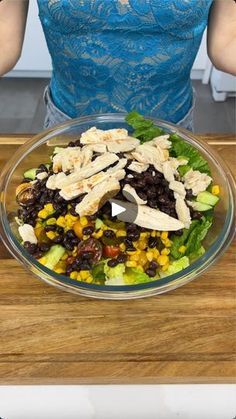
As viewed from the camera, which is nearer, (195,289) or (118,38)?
(195,289)

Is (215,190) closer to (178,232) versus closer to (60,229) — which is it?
(178,232)

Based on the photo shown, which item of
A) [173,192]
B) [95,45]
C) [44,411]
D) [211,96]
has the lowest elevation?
[44,411]

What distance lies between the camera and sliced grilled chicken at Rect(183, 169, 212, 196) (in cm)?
113

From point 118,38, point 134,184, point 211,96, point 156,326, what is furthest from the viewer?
point 211,96

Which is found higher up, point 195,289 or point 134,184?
point 134,184

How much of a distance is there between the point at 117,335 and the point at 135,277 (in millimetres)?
123

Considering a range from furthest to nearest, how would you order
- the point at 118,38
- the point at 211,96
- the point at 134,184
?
the point at 211,96, the point at 118,38, the point at 134,184

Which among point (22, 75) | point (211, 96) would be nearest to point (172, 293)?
point (211, 96)

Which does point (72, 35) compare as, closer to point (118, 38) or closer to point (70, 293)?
point (118, 38)

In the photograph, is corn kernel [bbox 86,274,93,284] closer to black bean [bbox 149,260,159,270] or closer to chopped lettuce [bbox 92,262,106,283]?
chopped lettuce [bbox 92,262,106,283]

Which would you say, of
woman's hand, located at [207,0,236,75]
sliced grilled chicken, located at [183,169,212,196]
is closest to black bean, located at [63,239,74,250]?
sliced grilled chicken, located at [183,169,212,196]

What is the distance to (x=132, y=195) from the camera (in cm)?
104

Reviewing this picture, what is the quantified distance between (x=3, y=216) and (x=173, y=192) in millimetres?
395

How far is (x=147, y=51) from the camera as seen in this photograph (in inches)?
53.2
